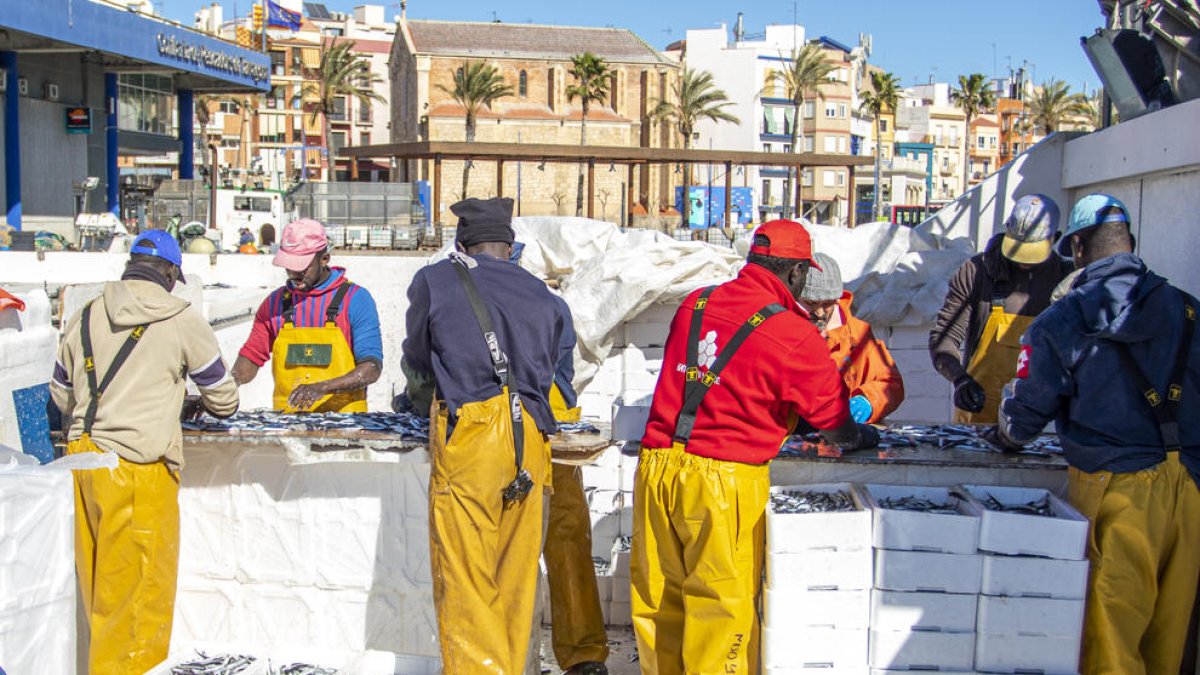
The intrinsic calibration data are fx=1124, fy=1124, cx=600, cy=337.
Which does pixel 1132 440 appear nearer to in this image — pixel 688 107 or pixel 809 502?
pixel 809 502

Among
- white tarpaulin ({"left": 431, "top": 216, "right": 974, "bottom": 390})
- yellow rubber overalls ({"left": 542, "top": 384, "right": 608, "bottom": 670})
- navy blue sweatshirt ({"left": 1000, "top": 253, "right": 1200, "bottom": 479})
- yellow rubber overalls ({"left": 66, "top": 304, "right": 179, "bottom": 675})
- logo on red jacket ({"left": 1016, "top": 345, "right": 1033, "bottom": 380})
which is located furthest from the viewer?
white tarpaulin ({"left": 431, "top": 216, "right": 974, "bottom": 390})

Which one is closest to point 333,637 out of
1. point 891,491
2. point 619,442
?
point 619,442

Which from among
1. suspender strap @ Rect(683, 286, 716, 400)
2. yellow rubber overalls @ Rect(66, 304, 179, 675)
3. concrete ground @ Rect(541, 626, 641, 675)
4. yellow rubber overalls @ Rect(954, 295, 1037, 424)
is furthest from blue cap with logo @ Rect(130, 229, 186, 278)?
yellow rubber overalls @ Rect(954, 295, 1037, 424)

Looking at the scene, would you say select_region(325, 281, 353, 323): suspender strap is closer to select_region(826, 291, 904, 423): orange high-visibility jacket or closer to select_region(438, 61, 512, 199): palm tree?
select_region(826, 291, 904, 423): orange high-visibility jacket

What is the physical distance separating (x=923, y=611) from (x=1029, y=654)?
38 cm

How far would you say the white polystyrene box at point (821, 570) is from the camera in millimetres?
3932

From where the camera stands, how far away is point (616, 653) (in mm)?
5262

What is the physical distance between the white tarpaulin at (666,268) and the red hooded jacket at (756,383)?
273 cm

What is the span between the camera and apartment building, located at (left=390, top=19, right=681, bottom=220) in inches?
2616

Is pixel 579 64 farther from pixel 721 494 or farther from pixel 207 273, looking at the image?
pixel 721 494

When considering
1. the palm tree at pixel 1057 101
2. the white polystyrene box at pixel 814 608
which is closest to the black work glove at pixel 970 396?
the white polystyrene box at pixel 814 608

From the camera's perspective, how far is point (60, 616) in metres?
3.97

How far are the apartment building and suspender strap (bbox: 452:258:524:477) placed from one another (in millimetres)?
60689

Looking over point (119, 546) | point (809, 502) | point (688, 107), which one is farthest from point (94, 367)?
point (688, 107)
